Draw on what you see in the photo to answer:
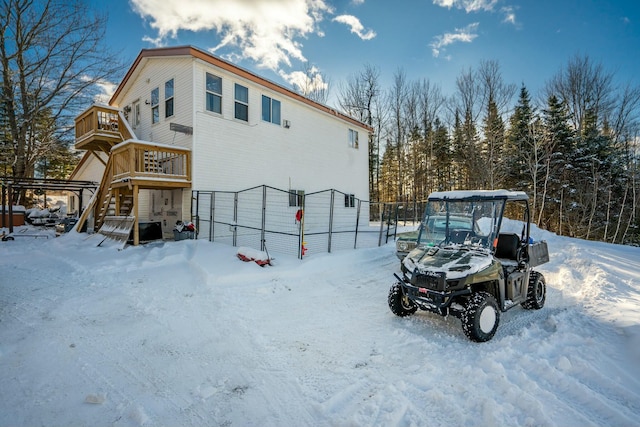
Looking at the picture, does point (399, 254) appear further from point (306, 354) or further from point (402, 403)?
point (402, 403)

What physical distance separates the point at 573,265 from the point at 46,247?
16.0 metres

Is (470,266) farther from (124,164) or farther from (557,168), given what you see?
(557,168)

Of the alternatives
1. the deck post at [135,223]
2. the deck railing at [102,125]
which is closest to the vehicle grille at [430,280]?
the deck post at [135,223]

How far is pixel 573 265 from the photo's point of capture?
761 cm

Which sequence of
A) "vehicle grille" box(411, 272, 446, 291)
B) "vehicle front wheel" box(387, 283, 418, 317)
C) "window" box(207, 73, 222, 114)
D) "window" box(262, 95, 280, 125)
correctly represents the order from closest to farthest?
"vehicle grille" box(411, 272, 446, 291)
"vehicle front wheel" box(387, 283, 418, 317)
"window" box(207, 73, 222, 114)
"window" box(262, 95, 280, 125)

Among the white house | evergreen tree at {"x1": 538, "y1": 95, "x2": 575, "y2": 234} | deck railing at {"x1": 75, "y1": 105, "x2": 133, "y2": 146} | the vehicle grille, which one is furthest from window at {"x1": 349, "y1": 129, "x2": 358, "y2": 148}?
the vehicle grille

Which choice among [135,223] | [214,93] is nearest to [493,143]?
[214,93]

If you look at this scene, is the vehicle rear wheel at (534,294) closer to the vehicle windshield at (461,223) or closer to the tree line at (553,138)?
Answer: the vehicle windshield at (461,223)

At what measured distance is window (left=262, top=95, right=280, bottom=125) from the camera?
13.2 m

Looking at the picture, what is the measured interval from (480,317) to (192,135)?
10356 millimetres

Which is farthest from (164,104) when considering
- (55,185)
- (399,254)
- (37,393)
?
(37,393)

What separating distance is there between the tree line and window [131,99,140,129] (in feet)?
63.2

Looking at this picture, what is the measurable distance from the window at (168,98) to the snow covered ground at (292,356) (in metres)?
7.58

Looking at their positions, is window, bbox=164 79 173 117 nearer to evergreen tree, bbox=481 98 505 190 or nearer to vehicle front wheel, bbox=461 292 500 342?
vehicle front wheel, bbox=461 292 500 342
